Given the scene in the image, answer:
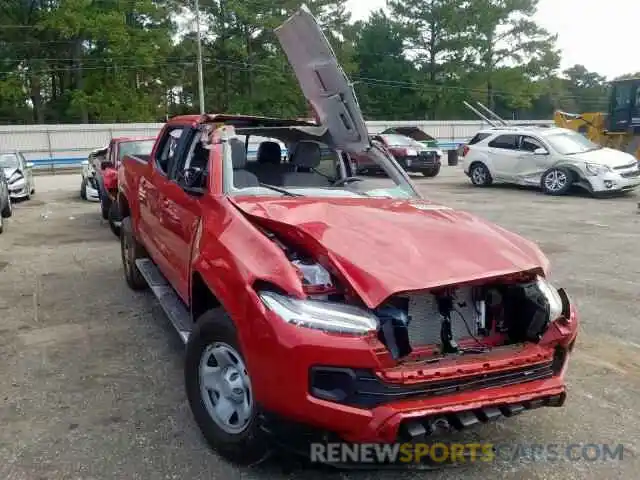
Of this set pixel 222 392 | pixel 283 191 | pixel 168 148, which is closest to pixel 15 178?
pixel 168 148

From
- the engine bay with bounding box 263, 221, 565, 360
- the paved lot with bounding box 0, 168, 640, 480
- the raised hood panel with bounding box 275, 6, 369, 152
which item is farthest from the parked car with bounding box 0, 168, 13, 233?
the engine bay with bounding box 263, 221, 565, 360

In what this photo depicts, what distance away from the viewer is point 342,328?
269cm

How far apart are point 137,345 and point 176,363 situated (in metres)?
0.58

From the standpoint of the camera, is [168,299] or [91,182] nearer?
[168,299]

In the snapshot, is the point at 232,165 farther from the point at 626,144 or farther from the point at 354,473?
the point at 626,144

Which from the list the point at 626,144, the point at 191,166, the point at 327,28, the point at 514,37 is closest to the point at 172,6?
the point at 327,28

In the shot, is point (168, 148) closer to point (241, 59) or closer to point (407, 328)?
point (407, 328)

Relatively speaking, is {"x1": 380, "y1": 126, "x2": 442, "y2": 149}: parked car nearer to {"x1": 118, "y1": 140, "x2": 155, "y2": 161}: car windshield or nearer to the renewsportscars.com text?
{"x1": 118, "y1": 140, "x2": 155, "y2": 161}: car windshield

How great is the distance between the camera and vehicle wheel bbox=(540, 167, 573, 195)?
568 inches

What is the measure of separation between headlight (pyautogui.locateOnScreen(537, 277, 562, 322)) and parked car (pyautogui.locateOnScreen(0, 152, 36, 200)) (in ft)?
48.6

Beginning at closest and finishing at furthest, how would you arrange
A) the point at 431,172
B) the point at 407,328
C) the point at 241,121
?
the point at 407,328
the point at 241,121
the point at 431,172

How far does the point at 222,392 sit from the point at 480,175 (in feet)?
49.4

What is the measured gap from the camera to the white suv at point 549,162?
14016 mm

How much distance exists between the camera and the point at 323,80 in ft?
15.3
